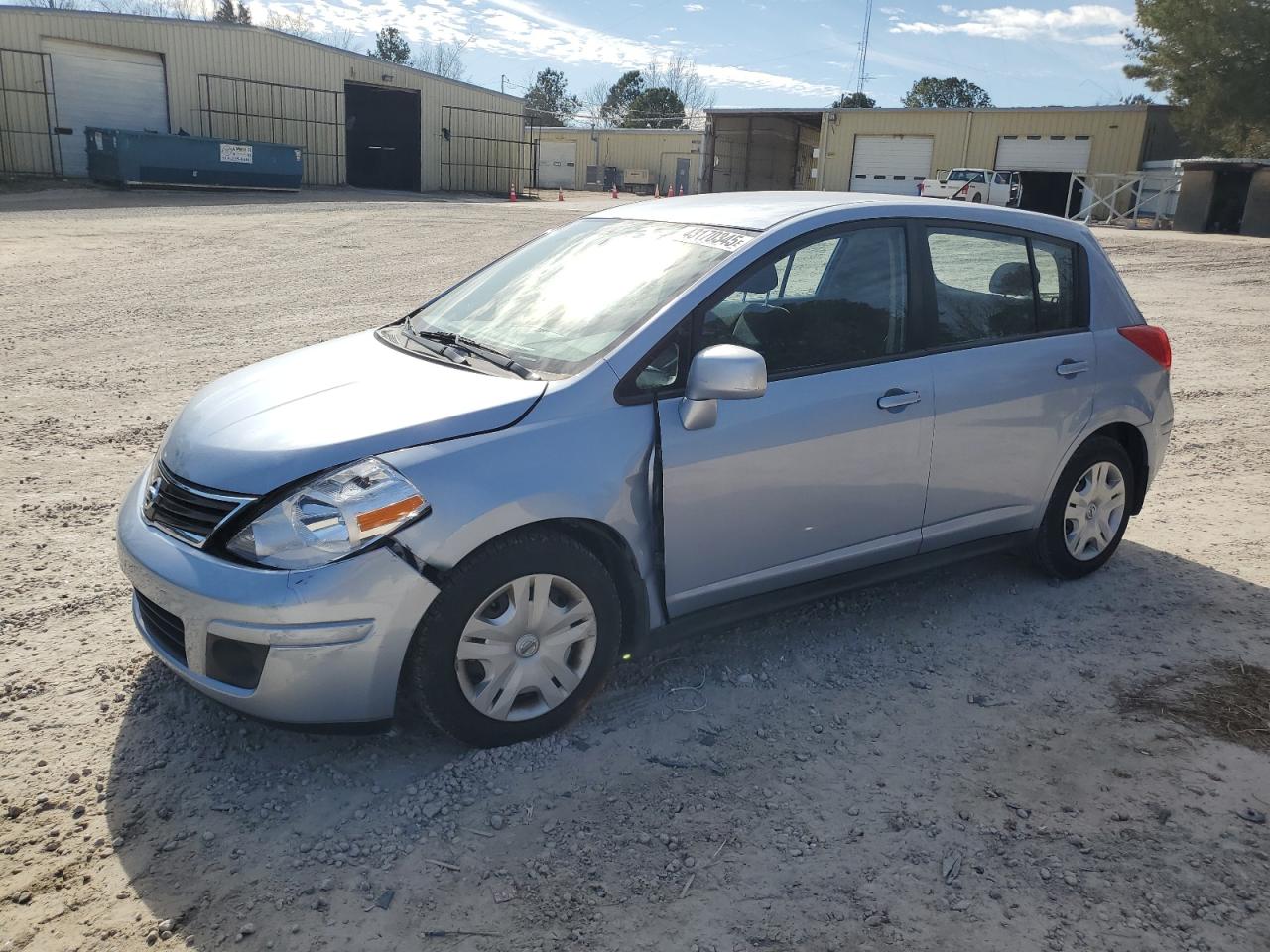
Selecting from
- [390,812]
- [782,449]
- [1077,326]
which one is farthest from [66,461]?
[1077,326]

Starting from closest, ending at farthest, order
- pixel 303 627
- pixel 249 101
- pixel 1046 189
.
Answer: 1. pixel 303 627
2. pixel 249 101
3. pixel 1046 189

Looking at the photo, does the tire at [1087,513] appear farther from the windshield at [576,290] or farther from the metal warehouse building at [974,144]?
the metal warehouse building at [974,144]

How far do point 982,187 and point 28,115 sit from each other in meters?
30.7

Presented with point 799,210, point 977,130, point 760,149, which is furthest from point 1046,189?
point 799,210

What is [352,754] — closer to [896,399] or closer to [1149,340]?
[896,399]

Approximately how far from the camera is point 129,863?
263 cm

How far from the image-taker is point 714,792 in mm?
3033

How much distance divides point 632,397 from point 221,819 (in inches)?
69.5

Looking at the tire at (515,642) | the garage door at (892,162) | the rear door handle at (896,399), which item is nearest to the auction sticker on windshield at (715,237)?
the rear door handle at (896,399)

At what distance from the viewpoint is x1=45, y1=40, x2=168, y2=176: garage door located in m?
29.0

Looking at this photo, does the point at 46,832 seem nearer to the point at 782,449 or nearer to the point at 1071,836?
the point at 782,449

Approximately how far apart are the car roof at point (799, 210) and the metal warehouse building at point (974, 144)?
34673mm

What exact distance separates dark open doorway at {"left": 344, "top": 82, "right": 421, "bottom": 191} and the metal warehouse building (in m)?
13.3

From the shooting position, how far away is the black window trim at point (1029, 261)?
13.0ft
